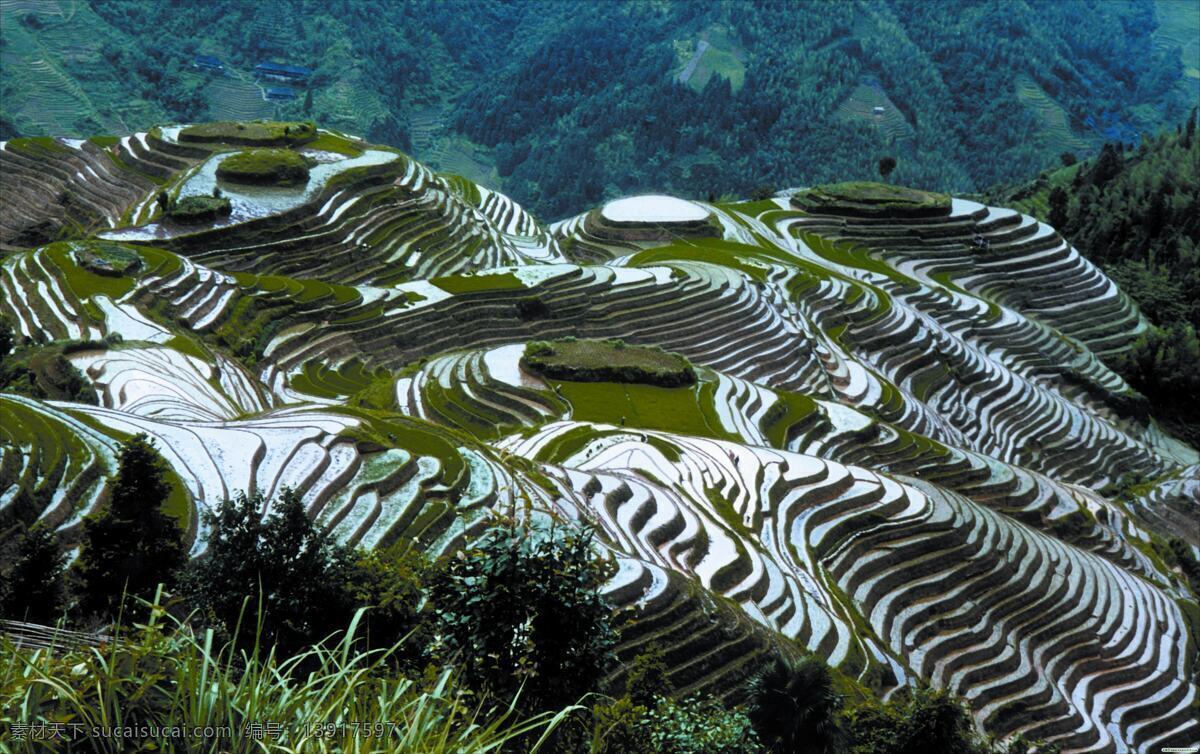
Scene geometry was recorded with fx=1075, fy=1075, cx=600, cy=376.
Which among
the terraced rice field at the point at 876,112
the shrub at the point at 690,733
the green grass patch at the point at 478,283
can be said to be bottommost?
the green grass patch at the point at 478,283

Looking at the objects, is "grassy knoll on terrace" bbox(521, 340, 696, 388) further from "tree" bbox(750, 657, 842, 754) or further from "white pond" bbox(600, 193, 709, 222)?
"white pond" bbox(600, 193, 709, 222)

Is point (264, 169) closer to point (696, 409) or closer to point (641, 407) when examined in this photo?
point (641, 407)

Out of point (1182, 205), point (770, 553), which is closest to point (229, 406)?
point (770, 553)

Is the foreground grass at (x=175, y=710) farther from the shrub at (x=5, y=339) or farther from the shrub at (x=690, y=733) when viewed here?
the shrub at (x=5, y=339)

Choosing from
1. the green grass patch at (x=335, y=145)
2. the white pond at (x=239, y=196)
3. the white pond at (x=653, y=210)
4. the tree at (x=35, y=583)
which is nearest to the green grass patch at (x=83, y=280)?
the white pond at (x=239, y=196)

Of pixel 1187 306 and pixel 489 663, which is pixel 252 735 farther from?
pixel 1187 306

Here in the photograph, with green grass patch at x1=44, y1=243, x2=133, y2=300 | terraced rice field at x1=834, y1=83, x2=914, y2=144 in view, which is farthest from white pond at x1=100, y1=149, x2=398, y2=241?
terraced rice field at x1=834, y1=83, x2=914, y2=144

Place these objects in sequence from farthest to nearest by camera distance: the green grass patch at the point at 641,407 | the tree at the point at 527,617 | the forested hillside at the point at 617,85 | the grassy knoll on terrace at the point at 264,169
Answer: the forested hillside at the point at 617,85 → the grassy knoll on terrace at the point at 264,169 → the green grass patch at the point at 641,407 → the tree at the point at 527,617
